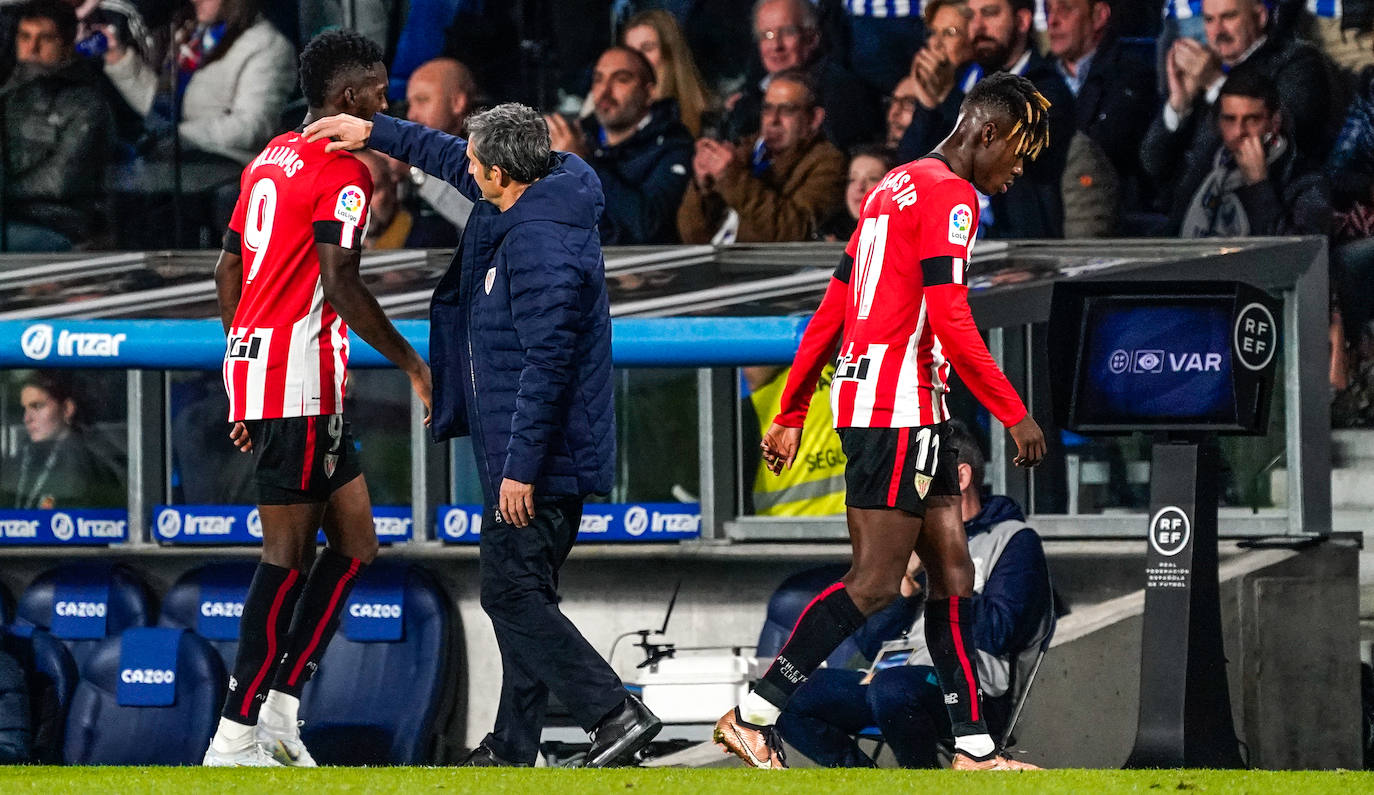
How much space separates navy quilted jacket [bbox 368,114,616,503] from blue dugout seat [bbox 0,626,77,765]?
2.92 meters

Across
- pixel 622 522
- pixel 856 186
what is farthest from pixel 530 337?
pixel 856 186

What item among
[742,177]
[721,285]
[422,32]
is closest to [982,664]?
[721,285]

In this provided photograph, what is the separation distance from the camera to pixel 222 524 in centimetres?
692

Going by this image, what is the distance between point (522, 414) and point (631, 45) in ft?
14.1

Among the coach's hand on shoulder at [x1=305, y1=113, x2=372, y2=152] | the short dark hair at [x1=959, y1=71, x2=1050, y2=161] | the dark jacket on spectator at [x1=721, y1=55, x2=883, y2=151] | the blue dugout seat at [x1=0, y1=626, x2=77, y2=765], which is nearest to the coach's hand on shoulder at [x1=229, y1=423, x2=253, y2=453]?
the coach's hand on shoulder at [x1=305, y1=113, x2=372, y2=152]

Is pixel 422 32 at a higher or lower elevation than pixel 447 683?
higher

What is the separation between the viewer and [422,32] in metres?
8.03

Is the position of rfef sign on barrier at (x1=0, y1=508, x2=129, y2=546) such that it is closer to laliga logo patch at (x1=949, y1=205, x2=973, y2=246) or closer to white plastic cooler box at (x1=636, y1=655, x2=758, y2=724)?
white plastic cooler box at (x1=636, y1=655, x2=758, y2=724)

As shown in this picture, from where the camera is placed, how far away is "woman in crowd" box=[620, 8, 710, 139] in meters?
7.81

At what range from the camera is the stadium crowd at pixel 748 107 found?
7355 mm

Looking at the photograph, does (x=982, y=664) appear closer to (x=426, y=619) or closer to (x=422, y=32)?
(x=426, y=619)

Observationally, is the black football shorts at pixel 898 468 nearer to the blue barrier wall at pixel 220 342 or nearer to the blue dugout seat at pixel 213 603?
the blue barrier wall at pixel 220 342

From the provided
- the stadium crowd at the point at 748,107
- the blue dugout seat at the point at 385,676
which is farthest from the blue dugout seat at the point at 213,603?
the stadium crowd at the point at 748,107

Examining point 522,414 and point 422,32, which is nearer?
point 522,414
